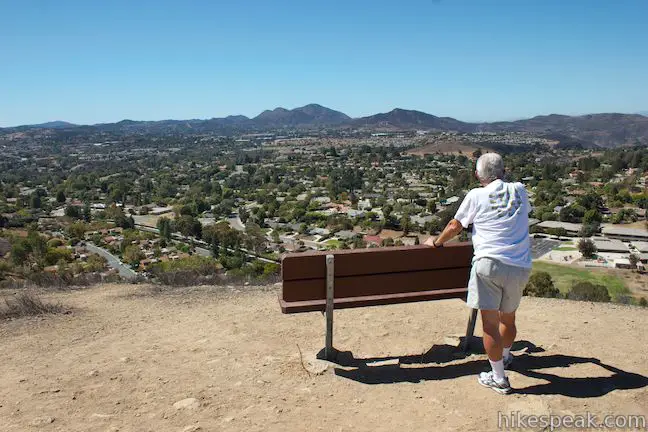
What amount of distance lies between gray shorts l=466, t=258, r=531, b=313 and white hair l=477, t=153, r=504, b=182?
45cm

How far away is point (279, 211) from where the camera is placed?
152 ft

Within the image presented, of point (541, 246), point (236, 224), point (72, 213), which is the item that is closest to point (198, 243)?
point (236, 224)

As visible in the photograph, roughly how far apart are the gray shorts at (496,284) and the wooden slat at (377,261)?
568 millimetres

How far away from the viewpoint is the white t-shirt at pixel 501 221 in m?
2.49

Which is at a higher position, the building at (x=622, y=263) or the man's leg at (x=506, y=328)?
the man's leg at (x=506, y=328)

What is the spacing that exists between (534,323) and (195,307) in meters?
3.36

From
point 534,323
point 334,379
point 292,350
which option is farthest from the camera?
point 534,323

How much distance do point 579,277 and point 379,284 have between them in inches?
832

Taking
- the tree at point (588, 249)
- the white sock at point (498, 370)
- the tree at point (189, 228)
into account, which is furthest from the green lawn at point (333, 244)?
the white sock at point (498, 370)

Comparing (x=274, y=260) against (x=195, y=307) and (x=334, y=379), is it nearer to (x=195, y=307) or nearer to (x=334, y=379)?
(x=195, y=307)

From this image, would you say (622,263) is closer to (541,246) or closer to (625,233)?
(541,246)

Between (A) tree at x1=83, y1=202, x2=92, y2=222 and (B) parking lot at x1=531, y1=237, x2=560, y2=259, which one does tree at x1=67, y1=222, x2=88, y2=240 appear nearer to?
(A) tree at x1=83, y1=202, x2=92, y2=222

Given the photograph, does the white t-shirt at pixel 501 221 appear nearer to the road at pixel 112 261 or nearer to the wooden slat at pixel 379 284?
the wooden slat at pixel 379 284

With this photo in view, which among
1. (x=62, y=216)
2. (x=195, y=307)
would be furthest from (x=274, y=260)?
(x=62, y=216)
